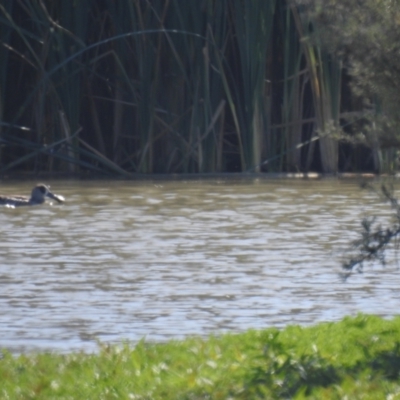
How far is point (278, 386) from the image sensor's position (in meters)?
4.69

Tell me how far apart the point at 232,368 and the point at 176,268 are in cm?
345

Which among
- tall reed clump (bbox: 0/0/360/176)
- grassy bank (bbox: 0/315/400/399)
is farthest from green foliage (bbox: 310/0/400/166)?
tall reed clump (bbox: 0/0/360/176)

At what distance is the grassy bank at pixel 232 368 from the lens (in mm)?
4668

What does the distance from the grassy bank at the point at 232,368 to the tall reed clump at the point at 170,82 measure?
9.91m

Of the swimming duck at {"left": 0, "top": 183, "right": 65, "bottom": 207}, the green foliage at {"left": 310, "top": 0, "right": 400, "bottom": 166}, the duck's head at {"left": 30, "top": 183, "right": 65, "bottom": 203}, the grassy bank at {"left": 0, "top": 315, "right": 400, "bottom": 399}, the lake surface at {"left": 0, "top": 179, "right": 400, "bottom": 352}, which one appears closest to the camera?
the grassy bank at {"left": 0, "top": 315, "right": 400, "bottom": 399}

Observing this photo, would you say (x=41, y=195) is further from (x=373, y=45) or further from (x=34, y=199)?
(x=373, y=45)

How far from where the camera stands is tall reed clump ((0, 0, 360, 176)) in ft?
51.9

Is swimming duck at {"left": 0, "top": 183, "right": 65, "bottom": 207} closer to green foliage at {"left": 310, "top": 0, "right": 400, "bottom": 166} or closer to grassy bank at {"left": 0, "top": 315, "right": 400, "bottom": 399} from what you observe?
grassy bank at {"left": 0, "top": 315, "right": 400, "bottom": 399}

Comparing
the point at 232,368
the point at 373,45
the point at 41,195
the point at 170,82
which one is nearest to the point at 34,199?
the point at 41,195

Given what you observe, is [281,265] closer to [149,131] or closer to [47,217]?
[47,217]

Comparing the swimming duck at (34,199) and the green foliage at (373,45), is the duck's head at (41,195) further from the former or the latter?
the green foliage at (373,45)

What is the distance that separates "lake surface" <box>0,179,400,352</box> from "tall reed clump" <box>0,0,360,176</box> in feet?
7.39

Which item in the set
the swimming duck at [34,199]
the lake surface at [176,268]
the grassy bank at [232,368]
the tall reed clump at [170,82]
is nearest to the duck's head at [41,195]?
the swimming duck at [34,199]

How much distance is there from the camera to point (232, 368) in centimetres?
505
